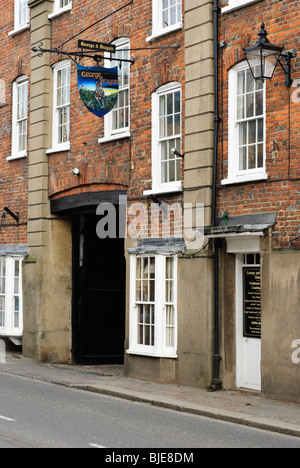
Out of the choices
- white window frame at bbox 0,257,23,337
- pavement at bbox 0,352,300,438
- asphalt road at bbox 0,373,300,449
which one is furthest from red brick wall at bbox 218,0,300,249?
white window frame at bbox 0,257,23,337

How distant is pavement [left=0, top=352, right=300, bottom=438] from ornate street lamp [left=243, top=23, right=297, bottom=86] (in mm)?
5484

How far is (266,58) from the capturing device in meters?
14.1

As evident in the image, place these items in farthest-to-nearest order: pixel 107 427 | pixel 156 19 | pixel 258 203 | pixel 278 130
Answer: pixel 156 19, pixel 258 203, pixel 278 130, pixel 107 427

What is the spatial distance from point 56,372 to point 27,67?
326 inches

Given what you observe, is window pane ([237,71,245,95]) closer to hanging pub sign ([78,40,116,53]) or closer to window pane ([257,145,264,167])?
window pane ([257,145,264,167])

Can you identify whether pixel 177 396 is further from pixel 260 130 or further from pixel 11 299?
pixel 11 299

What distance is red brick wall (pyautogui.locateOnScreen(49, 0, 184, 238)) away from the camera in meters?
17.4

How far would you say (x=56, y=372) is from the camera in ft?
61.7

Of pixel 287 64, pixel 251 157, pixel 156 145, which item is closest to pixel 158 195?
pixel 156 145

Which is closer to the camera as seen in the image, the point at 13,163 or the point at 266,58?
the point at 266,58

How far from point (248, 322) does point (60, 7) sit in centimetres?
1001

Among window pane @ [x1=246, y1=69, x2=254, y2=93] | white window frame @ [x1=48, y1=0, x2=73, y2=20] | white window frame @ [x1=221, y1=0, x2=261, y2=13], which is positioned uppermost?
white window frame @ [x1=48, y1=0, x2=73, y2=20]

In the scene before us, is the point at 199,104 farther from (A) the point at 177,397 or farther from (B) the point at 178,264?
(A) the point at 177,397
